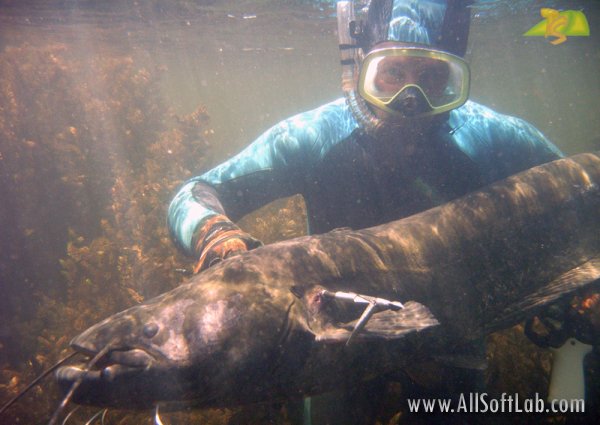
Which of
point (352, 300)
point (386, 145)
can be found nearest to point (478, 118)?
point (386, 145)

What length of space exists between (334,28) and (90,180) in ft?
63.2

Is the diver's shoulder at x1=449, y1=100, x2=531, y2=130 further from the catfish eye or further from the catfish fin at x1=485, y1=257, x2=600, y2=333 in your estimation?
the catfish eye

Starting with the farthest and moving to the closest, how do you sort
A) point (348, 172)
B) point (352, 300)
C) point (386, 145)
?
point (348, 172)
point (386, 145)
point (352, 300)

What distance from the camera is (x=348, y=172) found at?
3.80 m

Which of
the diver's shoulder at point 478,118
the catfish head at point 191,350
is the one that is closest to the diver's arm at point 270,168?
the diver's shoulder at point 478,118

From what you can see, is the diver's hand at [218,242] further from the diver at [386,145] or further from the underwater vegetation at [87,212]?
the underwater vegetation at [87,212]

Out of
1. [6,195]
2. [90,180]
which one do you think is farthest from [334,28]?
[6,195]

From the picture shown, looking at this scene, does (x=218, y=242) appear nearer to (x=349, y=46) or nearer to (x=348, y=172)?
(x=348, y=172)

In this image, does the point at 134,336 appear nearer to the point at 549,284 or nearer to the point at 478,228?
the point at 478,228

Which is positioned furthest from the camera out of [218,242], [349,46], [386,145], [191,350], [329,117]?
[349,46]

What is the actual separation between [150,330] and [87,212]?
12104mm

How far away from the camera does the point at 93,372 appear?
1.87 metres

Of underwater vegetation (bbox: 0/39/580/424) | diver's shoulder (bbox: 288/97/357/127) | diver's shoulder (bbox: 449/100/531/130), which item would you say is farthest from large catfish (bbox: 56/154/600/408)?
underwater vegetation (bbox: 0/39/580/424)

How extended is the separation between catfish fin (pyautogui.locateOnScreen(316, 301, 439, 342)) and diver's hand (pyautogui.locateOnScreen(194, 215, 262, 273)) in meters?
0.97
